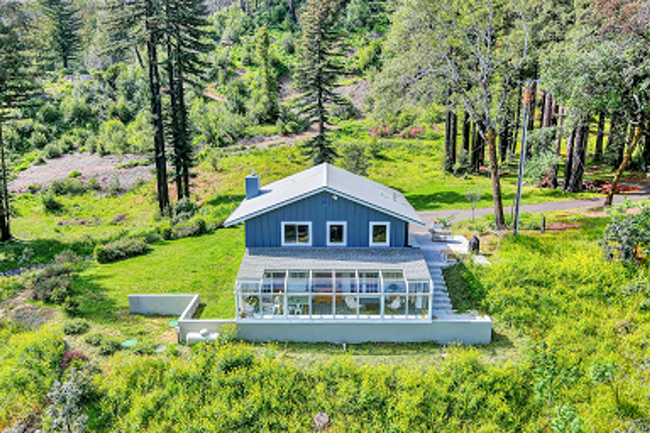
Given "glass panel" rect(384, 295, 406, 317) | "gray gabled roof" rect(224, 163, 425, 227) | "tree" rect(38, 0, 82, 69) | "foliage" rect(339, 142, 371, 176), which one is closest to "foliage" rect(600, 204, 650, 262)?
"gray gabled roof" rect(224, 163, 425, 227)

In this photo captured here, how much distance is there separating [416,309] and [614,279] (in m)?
8.37

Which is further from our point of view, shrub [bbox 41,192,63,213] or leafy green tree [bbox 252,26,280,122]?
leafy green tree [bbox 252,26,280,122]

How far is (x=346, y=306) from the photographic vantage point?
1598 cm

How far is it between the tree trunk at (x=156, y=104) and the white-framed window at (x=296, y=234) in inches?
595

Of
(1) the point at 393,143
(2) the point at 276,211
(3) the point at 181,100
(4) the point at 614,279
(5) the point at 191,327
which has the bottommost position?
(5) the point at 191,327

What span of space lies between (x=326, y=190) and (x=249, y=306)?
18.4ft

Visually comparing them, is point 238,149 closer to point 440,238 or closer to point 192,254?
point 192,254

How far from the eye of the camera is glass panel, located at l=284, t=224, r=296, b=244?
1834 cm

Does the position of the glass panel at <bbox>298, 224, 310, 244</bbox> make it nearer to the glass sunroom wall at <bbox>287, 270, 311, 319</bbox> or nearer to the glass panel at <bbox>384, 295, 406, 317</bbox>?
the glass sunroom wall at <bbox>287, 270, 311, 319</bbox>

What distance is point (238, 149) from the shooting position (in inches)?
1747

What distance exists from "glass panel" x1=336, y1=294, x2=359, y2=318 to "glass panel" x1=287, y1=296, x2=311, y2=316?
3.86 ft

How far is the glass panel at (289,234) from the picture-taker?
18.3 metres

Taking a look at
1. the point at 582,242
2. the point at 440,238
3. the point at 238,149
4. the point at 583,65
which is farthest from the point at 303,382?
the point at 238,149

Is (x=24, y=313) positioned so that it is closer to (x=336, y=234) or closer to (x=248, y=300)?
(x=248, y=300)
